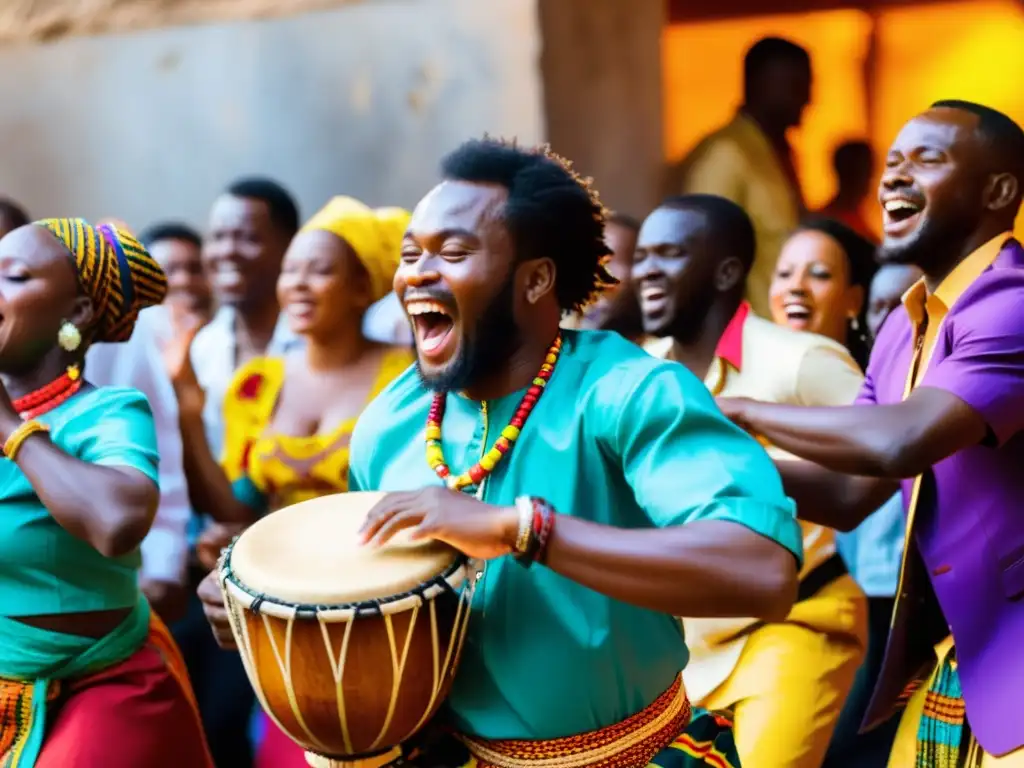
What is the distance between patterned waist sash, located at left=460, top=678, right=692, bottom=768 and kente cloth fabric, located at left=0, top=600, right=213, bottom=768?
0.95 m

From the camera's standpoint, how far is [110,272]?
130 inches

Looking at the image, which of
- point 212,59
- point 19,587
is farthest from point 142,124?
point 19,587

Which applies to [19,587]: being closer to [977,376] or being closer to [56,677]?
[56,677]

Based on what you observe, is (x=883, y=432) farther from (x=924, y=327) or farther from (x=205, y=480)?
(x=205, y=480)

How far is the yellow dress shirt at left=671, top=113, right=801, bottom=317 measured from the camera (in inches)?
240

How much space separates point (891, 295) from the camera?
4777 mm

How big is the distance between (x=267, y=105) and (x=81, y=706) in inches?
164

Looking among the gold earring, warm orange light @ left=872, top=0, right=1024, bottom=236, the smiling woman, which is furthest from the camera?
warm orange light @ left=872, top=0, right=1024, bottom=236

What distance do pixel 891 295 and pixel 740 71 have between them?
4518mm

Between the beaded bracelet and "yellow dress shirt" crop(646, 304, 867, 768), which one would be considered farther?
"yellow dress shirt" crop(646, 304, 867, 768)

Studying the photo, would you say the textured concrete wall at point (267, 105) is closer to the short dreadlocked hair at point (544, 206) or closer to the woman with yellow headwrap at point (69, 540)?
the woman with yellow headwrap at point (69, 540)

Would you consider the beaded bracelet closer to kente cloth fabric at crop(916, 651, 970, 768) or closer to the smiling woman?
kente cloth fabric at crop(916, 651, 970, 768)

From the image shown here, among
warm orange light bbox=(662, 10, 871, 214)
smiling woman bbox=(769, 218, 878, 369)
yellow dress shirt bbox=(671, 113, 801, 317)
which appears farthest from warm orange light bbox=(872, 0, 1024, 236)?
smiling woman bbox=(769, 218, 878, 369)

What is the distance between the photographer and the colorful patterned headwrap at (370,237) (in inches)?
186
